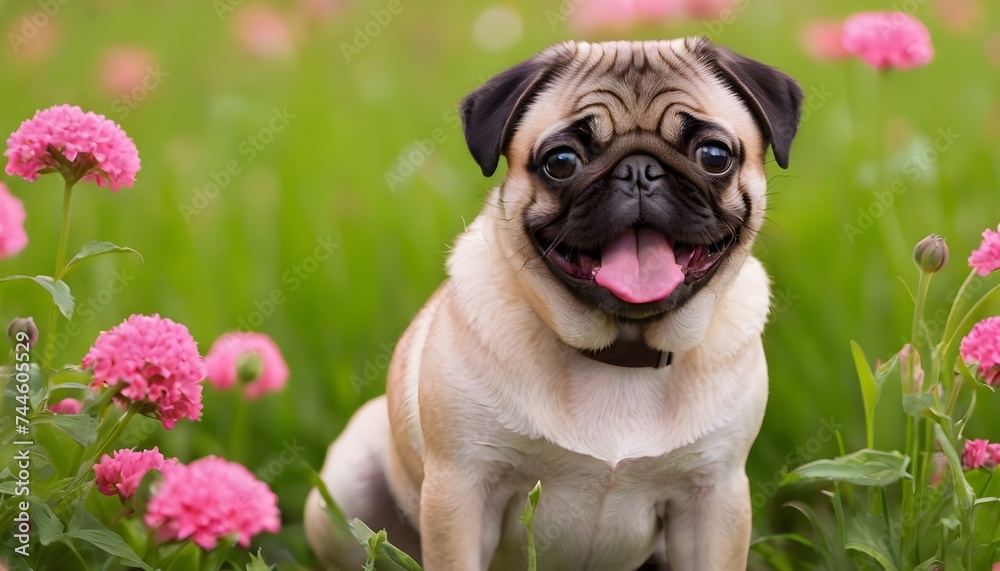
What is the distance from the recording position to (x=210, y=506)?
1970mm

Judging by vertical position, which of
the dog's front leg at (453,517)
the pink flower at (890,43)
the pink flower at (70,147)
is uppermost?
the pink flower at (890,43)

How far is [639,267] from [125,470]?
119 centimetres

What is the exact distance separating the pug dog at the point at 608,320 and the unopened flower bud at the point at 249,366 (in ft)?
1.36

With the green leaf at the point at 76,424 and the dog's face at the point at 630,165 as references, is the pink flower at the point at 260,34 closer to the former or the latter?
the dog's face at the point at 630,165

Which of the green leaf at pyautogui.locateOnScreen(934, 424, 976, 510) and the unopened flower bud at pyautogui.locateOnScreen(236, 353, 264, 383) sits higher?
the green leaf at pyautogui.locateOnScreen(934, 424, 976, 510)

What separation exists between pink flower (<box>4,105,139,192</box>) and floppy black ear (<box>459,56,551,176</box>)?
2.54 ft

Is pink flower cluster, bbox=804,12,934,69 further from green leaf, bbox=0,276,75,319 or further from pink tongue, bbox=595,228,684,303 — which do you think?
green leaf, bbox=0,276,75,319

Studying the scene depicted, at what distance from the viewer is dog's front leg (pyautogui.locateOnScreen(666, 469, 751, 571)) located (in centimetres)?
263

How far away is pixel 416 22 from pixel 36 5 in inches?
98.3

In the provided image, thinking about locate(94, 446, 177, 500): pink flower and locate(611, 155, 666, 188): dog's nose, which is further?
locate(611, 155, 666, 188): dog's nose

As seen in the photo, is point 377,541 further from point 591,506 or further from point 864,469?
point 864,469

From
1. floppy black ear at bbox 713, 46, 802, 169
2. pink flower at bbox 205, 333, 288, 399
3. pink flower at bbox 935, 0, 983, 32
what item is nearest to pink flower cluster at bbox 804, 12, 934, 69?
floppy black ear at bbox 713, 46, 802, 169

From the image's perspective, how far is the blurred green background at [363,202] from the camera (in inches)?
153

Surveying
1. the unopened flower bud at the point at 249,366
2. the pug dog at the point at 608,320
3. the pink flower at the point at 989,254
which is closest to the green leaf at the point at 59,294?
the unopened flower bud at the point at 249,366
